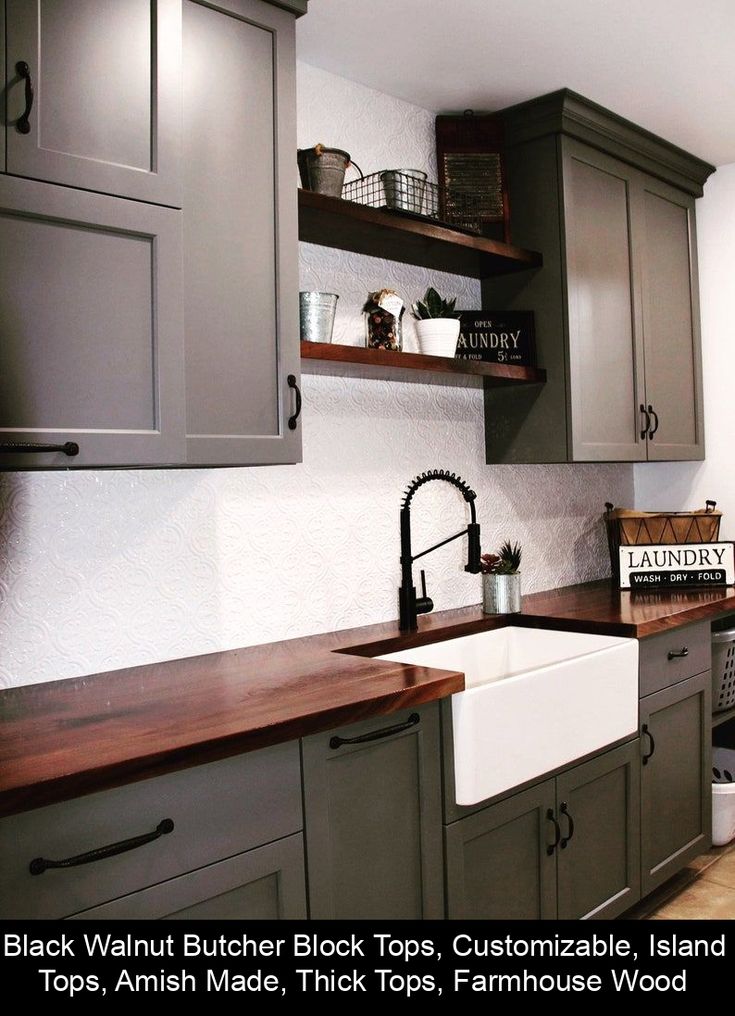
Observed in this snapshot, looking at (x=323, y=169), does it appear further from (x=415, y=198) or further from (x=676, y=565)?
(x=676, y=565)

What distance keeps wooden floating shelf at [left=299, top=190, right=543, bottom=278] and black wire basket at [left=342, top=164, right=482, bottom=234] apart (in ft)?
0.12

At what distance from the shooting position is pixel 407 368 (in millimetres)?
2414

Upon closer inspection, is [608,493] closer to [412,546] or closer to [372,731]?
[412,546]

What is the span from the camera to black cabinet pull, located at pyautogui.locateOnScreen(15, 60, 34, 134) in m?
1.53

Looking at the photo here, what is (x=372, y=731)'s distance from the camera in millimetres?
1689

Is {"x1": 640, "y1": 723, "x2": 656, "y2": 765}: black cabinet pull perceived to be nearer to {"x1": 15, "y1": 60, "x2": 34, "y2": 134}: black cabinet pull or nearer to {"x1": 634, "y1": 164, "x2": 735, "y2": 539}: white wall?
{"x1": 634, "y1": 164, "x2": 735, "y2": 539}: white wall

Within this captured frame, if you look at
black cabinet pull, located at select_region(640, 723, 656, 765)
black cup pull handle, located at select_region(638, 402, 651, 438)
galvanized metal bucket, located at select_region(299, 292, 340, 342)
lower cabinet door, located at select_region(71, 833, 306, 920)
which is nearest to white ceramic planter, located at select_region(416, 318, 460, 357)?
galvanized metal bucket, located at select_region(299, 292, 340, 342)

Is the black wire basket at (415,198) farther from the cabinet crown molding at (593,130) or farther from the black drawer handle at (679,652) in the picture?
the black drawer handle at (679,652)

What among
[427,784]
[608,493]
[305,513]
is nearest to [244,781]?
[427,784]

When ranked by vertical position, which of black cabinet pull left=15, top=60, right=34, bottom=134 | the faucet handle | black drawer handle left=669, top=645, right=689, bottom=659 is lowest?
black drawer handle left=669, top=645, right=689, bottom=659

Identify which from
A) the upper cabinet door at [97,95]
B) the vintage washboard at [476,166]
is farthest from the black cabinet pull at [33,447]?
the vintage washboard at [476,166]

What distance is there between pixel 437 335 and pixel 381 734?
1.29 m

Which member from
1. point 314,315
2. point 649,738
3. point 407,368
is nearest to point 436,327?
point 407,368

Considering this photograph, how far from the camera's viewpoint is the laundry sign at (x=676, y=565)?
314 cm
